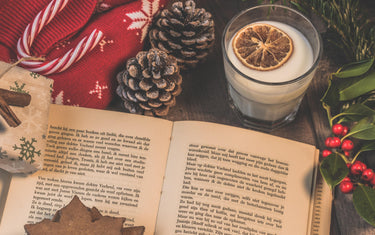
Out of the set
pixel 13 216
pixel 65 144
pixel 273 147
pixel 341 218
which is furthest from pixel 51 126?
pixel 341 218

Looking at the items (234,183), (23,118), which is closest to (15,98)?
(23,118)

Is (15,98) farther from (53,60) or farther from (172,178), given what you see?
(172,178)

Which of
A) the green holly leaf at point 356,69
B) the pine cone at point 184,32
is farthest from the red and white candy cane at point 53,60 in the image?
the green holly leaf at point 356,69

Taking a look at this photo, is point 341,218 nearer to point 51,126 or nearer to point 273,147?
point 273,147

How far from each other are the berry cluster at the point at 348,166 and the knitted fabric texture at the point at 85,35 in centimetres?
44

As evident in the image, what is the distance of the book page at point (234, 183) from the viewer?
0.76 metres

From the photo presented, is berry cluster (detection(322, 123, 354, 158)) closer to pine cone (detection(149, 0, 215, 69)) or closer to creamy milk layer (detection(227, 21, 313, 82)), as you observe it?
creamy milk layer (detection(227, 21, 313, 82))

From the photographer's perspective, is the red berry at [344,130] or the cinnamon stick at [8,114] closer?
the cinnamon stick at [8,114]

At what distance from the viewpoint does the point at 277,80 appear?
70cm

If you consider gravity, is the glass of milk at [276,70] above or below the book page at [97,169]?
above

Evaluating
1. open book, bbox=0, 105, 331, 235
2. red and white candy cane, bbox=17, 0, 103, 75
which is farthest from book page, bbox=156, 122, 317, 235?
red and white candy cane, bbox=17, 0, 103, 75

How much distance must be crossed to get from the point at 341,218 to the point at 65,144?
0.57 m

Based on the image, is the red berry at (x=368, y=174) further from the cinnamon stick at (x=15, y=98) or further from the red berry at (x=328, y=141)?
the cinnamon stick at (x=15, y=98)

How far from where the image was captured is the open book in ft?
2.49
